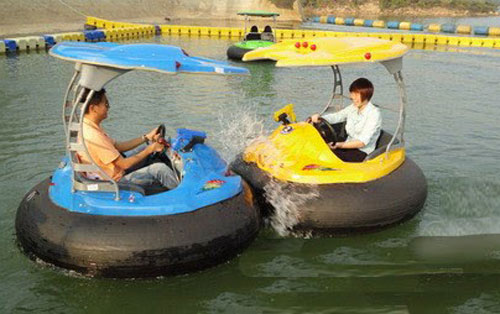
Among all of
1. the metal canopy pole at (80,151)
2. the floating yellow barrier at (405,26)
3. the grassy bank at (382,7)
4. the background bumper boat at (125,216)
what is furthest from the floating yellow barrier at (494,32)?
the grassy bank at (382,7)

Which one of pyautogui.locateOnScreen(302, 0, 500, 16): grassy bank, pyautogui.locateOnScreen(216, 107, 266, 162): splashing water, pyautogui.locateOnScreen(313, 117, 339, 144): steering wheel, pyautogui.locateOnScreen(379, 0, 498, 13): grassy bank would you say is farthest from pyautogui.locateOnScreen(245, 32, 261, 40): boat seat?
pyautogui.locateOnScreen(379, 0, 498, 13): grassy bank

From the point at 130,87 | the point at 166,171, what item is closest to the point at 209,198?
the point at 166,171

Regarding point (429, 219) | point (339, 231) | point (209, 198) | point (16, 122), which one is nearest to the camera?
point (209, 198)

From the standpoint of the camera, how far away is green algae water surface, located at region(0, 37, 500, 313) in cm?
466

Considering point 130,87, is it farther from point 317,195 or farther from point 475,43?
point 475,43

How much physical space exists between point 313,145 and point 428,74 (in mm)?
13161

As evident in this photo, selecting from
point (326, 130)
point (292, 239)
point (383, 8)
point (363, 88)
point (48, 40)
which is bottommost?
point (292, 239)

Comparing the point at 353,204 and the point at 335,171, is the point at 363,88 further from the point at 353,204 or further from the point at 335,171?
the point at 353,204

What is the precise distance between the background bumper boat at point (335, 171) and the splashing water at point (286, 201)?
0.02 metres

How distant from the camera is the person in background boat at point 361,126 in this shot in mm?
6105

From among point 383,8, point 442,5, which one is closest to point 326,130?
point 383,8

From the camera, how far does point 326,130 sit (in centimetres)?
673

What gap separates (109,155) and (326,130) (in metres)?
3.04

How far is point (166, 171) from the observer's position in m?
5.26
